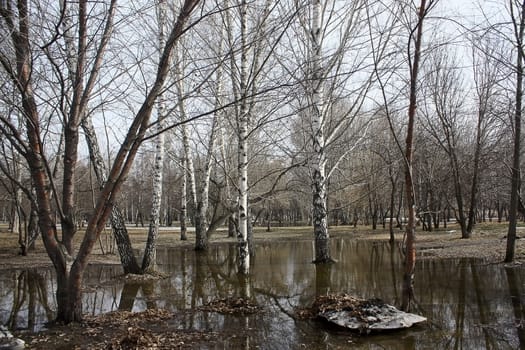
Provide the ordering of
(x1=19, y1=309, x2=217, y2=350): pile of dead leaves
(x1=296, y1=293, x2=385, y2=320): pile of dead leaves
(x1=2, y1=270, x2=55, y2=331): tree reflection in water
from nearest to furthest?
(x1=19, y1=309, x2=217, y2=350): pile of dead leaves → (x1=296, y1=293, x2=385, y2=320): pile of dead leaves → (x1=2, y1=270, x2=55, y2=331): tree reflection in water

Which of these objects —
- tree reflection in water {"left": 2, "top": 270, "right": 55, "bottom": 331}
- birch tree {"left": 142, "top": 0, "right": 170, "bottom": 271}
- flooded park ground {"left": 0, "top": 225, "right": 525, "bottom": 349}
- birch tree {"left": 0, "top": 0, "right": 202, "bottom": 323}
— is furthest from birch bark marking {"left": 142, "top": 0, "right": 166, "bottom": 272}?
birch tree {"left": 0, "top": 0, "right": 202, "bottom": 323}

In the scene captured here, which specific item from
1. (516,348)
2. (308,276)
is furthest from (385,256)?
(516,348)

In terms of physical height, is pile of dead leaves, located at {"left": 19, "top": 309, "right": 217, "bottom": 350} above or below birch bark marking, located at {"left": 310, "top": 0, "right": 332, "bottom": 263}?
below

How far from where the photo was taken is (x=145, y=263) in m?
12.3

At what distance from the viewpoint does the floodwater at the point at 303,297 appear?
5496 mm

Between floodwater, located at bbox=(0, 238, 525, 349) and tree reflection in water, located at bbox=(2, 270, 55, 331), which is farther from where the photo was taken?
tree reflection in water, located at bbox=(2, 270, 55, 331)

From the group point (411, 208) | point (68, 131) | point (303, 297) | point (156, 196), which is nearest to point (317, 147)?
point (156, 196)

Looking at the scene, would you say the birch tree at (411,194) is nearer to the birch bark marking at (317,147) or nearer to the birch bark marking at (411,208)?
the birch bark marking at (411,208)

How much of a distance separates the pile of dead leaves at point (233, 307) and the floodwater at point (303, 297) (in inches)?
8.9

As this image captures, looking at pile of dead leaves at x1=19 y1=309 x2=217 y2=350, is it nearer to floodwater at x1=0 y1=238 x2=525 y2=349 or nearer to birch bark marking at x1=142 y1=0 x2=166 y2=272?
floodwater at x1=0 y1=238 x2=525 y2=349

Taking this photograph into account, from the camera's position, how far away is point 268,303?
8031 millimetres

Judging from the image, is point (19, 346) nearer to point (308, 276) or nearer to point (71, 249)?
point (71, 249)

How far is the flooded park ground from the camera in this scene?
5.42 meters

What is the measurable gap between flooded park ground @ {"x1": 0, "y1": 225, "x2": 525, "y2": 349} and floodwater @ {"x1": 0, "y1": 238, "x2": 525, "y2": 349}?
18mm
